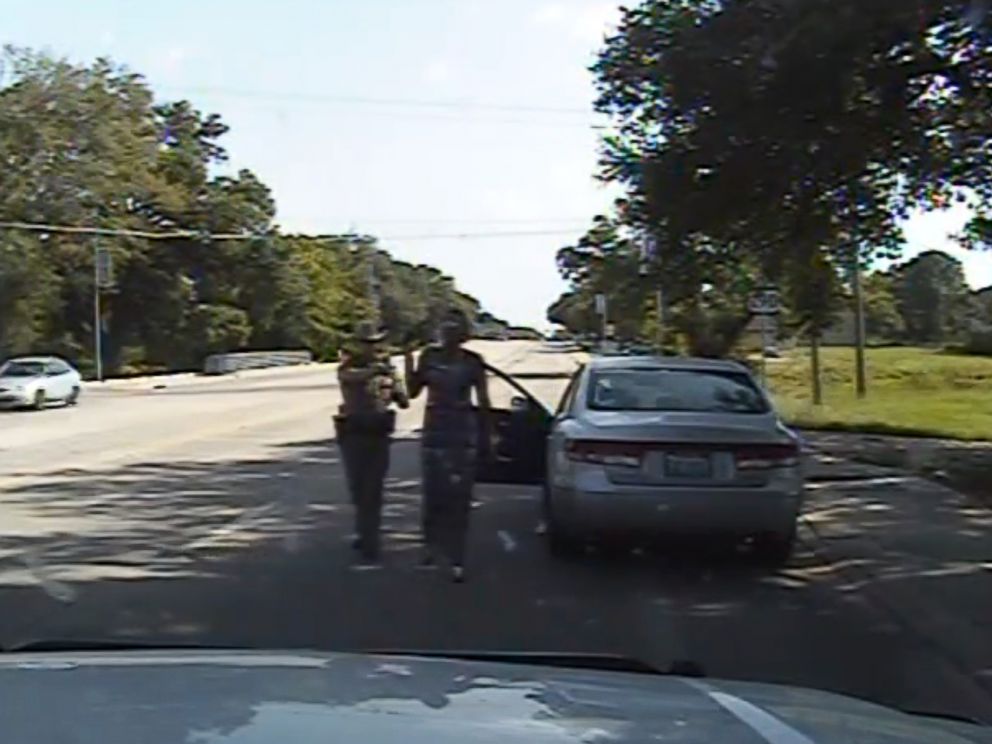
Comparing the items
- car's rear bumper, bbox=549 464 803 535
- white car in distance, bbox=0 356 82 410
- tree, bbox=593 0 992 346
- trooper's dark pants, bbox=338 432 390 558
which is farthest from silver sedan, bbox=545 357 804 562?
white car in distance, bbox=0 356 82 410

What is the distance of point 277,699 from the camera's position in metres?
3.52

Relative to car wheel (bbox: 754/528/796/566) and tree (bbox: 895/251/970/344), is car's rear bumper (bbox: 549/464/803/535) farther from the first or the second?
tree (bbox: 895/251/970/344)

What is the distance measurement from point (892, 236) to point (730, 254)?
2.41 metres

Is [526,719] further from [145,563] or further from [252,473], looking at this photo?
[252,473]

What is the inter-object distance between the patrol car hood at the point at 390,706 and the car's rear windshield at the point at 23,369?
1656 inches

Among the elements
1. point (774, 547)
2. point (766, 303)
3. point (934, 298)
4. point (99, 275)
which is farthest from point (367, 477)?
point (934, 298)

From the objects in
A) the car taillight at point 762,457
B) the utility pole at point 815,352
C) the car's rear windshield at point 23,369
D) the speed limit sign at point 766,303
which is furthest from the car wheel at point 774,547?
the car's rear windshield at point 23,369

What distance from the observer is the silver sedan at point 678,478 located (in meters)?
11.6

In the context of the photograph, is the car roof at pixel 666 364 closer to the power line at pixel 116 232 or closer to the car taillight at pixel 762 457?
the car taillight at pixel 762 457

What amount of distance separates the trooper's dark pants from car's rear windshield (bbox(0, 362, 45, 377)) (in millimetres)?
34145

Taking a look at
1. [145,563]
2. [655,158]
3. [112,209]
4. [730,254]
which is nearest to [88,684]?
[145,563]

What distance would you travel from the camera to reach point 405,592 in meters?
10.9

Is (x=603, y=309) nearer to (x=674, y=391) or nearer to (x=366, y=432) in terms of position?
(x=674, y=391)

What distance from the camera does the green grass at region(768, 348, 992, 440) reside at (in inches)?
1171
